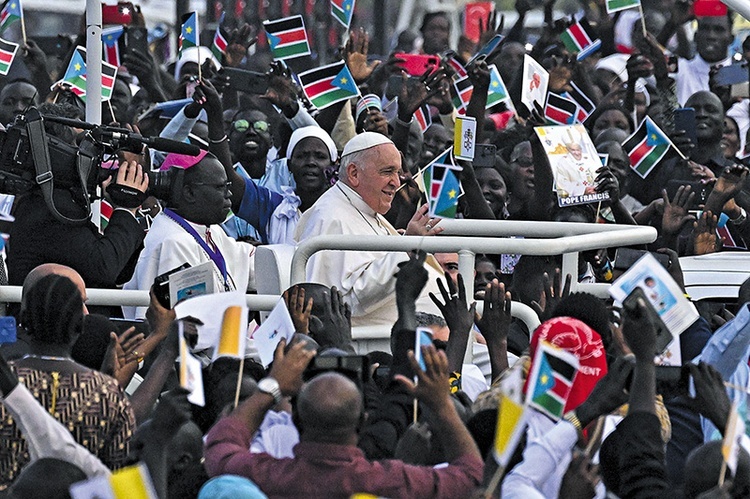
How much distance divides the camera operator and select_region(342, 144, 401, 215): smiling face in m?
1.26

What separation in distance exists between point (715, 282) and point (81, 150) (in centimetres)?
304

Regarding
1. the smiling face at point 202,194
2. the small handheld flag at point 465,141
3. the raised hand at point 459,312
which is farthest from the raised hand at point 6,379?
the small handheld flag at point 465,141

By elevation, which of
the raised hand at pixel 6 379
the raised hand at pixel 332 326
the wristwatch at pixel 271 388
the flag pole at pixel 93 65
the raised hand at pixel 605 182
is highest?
the flag pole at pixel 93 65

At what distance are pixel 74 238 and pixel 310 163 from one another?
2567 mm

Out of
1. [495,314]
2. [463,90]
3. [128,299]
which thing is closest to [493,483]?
[495,314]

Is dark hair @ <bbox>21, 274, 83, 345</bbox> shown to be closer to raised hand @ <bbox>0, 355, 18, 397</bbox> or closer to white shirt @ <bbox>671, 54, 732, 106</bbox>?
raised hand @ <bbox>0, 355, 18, 397</bbox>

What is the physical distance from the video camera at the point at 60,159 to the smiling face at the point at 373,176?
1.06 m

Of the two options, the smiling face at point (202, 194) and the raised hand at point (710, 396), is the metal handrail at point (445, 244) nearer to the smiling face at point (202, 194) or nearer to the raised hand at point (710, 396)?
the smiling face at point (202, 194)

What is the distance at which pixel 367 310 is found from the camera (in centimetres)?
738

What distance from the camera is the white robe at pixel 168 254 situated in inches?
299

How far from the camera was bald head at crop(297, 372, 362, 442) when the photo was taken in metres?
4.71

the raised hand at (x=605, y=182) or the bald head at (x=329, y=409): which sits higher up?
the bald head at (x=329, y=409)

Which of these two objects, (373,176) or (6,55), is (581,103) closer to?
(6,55)

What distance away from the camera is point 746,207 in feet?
32.0
